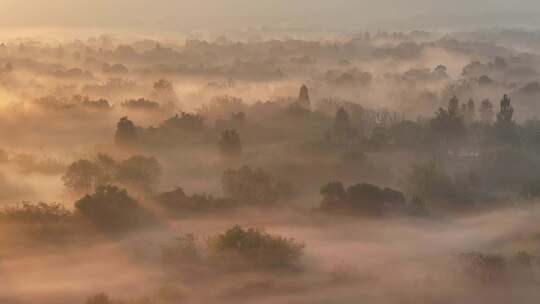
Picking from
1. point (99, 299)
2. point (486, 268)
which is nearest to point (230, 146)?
point (486, 268)

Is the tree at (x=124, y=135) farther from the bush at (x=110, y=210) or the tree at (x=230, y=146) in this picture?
the bush at (x=110, y=210)

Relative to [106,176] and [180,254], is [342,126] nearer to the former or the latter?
[106,176]

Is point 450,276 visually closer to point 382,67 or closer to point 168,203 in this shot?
point 168,203

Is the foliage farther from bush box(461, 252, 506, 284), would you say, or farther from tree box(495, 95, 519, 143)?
tree box(495, 95, 519, 143)

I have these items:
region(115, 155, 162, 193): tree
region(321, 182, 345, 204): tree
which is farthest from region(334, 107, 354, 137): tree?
region(115, 155, 162, 193): tree

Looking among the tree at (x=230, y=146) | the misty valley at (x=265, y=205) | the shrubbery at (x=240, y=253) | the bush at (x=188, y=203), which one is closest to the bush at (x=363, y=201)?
the misty valley at (x=265, y=205)

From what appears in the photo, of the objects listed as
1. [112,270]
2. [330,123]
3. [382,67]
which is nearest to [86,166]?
[112,270]
